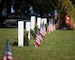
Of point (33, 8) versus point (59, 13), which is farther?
point (33, 8)

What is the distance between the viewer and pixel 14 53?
42.9 ft

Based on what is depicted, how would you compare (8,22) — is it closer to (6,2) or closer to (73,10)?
(6,2)

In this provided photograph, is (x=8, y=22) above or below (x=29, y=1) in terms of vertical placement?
below

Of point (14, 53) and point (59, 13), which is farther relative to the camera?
point (59, 13)

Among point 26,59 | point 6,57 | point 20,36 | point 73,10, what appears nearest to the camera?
point 6,57

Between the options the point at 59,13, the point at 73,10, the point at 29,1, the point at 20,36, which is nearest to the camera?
the point at 20,36

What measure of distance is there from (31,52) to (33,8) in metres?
29.1

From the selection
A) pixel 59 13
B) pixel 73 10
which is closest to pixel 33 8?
pixel 59 13

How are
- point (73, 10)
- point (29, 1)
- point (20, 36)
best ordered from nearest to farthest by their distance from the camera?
point (20, 36) → point (73, 10) → point (29, 1)

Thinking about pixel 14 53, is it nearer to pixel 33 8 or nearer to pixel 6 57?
pixel 6 57

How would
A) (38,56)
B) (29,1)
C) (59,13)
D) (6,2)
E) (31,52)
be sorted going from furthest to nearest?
(6,2)
(29,1)
(59,13)
(31,52)
(38,56)

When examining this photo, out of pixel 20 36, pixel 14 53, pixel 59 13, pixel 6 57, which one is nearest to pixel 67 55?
pixel 14 53

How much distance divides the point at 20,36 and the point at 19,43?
35cm

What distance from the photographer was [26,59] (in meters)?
11.6
